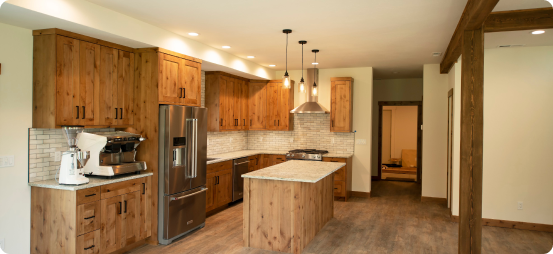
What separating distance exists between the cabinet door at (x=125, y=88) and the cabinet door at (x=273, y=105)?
138 inches

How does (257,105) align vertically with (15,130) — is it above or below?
above

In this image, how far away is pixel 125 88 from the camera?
13.7ft

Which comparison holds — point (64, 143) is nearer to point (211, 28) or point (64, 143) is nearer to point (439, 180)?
point (211, 28)

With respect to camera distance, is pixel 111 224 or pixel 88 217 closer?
pixel 88 217

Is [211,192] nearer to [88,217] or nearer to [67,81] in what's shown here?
[88,217]

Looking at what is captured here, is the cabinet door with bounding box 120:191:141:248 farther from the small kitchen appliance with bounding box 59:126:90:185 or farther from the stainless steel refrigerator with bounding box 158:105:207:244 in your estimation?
the small kitchen appliance with bounding box 59:126:90:185

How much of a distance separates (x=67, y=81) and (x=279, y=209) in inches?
101

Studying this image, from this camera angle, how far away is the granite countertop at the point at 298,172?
12.4 ft

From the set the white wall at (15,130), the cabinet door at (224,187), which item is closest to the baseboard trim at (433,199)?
Answer: the cabinet door at (224,187)

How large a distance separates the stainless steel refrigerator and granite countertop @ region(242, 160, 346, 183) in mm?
896

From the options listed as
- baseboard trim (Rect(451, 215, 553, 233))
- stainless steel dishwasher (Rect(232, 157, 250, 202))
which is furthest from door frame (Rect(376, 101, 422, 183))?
stainless steel dishwasher (Rect(232, 157, 250, 202))

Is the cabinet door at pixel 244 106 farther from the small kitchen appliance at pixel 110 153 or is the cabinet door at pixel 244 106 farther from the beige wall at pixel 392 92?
the beige wall at pixel 392 92

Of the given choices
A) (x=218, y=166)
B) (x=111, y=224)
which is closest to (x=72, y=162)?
(x=111, y=224)

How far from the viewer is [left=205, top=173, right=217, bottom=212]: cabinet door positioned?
538 cm
